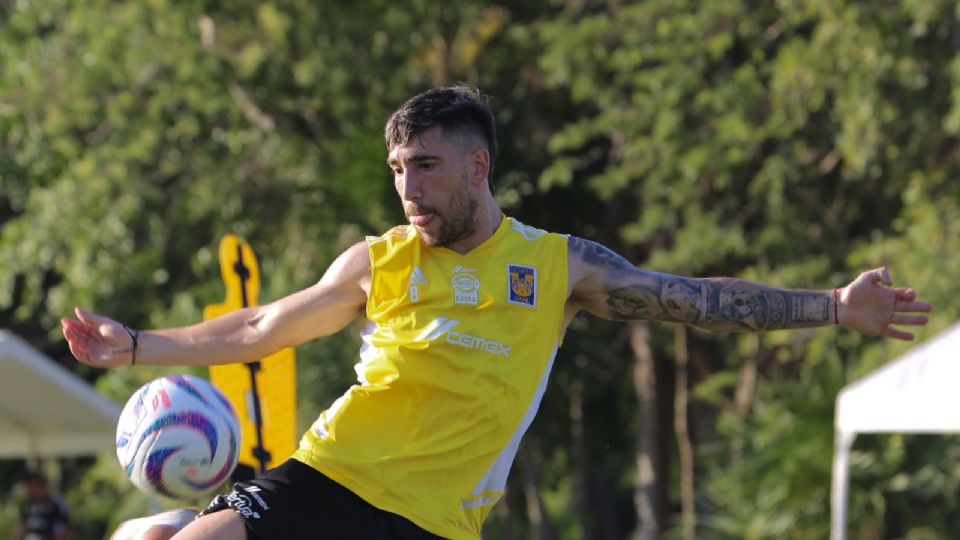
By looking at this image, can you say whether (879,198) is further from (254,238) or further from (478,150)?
(478,150)

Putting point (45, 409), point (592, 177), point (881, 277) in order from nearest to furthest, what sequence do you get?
point (881, 277) < point (45, 409) < point (592, 177)

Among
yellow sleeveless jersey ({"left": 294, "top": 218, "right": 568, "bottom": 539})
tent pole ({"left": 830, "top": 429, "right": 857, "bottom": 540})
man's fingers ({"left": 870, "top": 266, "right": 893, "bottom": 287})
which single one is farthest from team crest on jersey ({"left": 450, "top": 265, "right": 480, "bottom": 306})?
tent pole ({"left": 830, "top": 429, "right": 857, "bottom": 540})

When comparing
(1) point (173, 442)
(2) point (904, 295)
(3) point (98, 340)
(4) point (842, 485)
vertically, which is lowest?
(4) point (842, 485)

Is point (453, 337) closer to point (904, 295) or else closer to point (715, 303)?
point (715, 303)

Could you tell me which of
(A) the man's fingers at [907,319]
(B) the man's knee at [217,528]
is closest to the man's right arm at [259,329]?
(B) the man's knee at [217,528]

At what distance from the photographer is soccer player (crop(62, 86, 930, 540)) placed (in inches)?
173

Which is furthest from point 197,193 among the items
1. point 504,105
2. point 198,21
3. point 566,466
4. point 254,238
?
point 566,466

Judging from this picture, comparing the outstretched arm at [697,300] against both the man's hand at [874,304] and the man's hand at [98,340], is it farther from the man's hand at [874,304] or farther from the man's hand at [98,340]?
the man's hand at [98,340]

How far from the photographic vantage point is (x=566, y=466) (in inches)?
648

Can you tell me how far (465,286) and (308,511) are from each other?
786mm

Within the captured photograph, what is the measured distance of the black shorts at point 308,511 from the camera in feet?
14.0

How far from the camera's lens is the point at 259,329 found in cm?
464

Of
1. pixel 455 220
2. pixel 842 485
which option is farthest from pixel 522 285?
pixel 842 485

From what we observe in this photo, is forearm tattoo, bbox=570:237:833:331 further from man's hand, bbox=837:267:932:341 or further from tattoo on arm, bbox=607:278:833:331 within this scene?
man's hand, bbox=837:267:932:341
